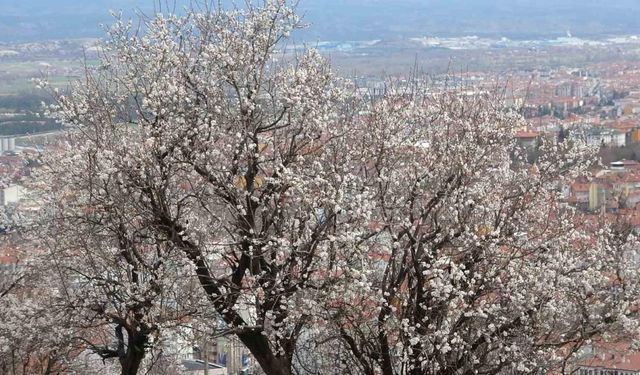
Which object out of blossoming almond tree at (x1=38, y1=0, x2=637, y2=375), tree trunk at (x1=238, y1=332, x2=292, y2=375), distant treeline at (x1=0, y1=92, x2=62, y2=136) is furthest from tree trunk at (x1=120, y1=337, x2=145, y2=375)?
distant treeline at (x1=0, y1=92, x2=62, y2=136)

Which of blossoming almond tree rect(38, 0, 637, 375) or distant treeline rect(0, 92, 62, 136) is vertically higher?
blossoming almond tree rect(38, 0, 637, 375)

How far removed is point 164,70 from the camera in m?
8.88

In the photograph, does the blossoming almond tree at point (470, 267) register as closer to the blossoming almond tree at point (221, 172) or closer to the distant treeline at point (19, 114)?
the blossoming almond tree at point (221, 172)

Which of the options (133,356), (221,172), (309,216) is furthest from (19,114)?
(309,216)

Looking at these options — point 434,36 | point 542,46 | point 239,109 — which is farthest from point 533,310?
point 542,46

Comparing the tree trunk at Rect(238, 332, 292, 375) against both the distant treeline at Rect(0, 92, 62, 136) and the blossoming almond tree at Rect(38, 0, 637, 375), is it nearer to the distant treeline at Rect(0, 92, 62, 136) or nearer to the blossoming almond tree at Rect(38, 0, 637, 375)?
the blossoming almond tree at Rect(38, 0, 637, 375)

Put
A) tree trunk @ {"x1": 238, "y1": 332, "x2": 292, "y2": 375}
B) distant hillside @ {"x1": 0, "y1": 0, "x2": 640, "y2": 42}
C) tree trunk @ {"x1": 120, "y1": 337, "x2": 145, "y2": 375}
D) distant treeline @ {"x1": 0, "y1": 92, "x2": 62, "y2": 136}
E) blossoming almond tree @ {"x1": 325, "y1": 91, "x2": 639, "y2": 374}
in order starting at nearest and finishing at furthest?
1. blossoming almond tree @ {"x1": 325, "y1": 91, "x2": 639, "y2": 374}
2. tree trunk @ {"x1": 238, "y1": 332, "x2": 292, "y2": 375}
3. tree trunk @ {"x1": 120, "y1": 337, "x2": 145, "y2": 375}
4. distant treeline @ {"x1": 0, "y1": 92, "x2": 62, "y2": 136}
5. distant hillside @ {"x1": 0, "y1": 0, "x2": 640, "y2": 42}

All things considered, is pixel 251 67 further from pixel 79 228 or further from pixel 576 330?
pixel 576 330

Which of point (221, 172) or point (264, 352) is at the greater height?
point (221, 172)

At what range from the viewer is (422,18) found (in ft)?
483

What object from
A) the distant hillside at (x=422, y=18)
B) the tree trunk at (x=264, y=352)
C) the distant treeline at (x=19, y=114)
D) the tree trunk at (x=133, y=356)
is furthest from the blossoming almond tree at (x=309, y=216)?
the distant hillside at (x=422, y=18)

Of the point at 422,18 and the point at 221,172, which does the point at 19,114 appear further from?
the point at 422,18

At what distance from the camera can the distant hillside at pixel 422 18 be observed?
83.6 metres

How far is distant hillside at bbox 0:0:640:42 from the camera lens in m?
83.6
